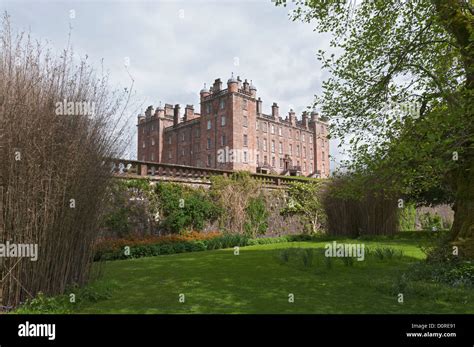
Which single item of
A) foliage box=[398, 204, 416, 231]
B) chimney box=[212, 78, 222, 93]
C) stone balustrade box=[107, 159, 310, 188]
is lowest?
foliage box=[398, 204, 416, 231]

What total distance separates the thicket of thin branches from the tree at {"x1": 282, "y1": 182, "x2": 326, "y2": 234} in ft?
59.9

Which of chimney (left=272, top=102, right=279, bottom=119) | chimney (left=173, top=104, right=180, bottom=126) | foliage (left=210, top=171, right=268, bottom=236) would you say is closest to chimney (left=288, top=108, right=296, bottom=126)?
chimney (left=272, top=102, right=279, bottom=119)

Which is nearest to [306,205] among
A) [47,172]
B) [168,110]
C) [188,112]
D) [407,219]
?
[407,219]

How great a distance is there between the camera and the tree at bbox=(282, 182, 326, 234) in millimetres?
23047

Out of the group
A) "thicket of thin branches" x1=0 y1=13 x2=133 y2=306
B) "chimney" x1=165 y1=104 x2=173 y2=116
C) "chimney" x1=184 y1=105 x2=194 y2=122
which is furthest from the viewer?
"chimney" x1=165 y1=104 x2=173 y2=116

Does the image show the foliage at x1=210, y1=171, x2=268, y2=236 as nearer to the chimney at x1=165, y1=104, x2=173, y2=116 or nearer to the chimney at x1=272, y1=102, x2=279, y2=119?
the chimney at x1=272, y1=102, x2=279, y2=119

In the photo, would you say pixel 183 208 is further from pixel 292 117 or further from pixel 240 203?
pixel 292 117

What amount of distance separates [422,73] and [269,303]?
6.26 meters

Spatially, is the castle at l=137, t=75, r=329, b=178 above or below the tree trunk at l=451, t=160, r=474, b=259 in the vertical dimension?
above

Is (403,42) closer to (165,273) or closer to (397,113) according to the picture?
(397,113)

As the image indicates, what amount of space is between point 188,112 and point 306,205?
118 feet

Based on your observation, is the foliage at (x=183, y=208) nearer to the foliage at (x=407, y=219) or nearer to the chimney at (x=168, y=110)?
the foliage at (x=407, y=219)

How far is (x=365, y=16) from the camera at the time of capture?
28.7 ft

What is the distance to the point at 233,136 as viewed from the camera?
1815 inches
